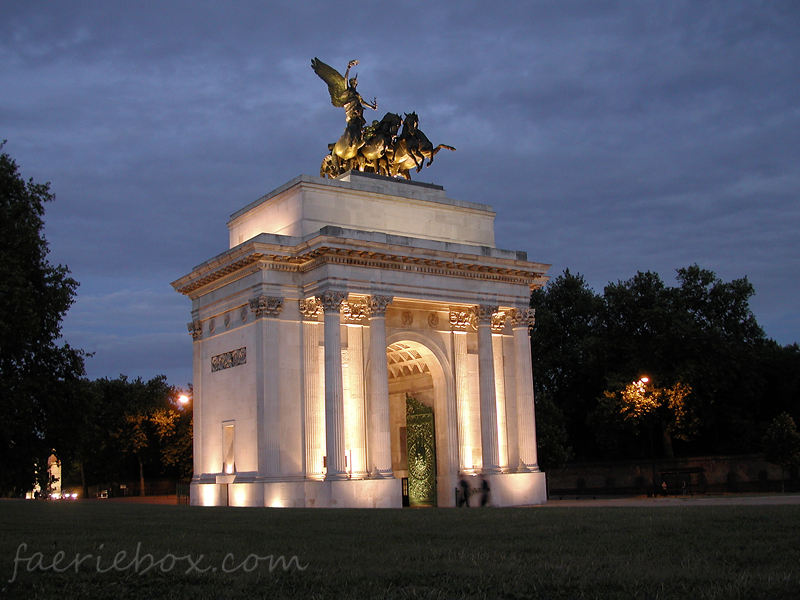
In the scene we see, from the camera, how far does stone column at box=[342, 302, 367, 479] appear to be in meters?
37.2

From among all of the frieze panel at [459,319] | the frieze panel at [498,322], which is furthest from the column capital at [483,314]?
the frieze panel at [498,322]

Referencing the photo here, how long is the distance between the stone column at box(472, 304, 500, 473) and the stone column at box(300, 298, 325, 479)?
7255 millimetres

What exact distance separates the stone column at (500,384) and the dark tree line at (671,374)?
17392 millimetres

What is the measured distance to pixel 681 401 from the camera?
60.6 m

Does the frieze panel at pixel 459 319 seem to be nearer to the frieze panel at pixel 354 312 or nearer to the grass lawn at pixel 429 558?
the frieze panel at pixel 354 312

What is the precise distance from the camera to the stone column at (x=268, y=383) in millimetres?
36312

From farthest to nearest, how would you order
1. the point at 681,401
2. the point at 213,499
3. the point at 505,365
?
the point at 681,401, the point at 505,365, the point at 213,499

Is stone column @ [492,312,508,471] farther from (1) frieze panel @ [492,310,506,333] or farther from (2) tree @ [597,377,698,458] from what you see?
(2) tree @ [597,377,698,458]

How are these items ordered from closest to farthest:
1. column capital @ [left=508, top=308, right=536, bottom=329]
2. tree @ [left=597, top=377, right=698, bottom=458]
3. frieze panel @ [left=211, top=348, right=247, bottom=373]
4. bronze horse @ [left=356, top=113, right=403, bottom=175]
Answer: frieze panel @ [left=211, top=348, right=247, bottom=373], column capital @ [left=508, top=308, right=536, bottom=329], bronze horse @ [left=356, top=113, right=403, bottom=175], tree @ [left=597, top=377, right=698, bottom=458]

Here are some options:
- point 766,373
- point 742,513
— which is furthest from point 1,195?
point 766,373

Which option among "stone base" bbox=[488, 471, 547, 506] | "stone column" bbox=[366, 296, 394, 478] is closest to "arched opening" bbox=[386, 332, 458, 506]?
"stone base" bbox=[488, 471, 547, 506]

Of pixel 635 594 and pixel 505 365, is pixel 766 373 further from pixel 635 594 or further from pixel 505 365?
pixel 635 594

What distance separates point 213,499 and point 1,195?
15.2 metres

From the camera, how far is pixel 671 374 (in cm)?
6125
